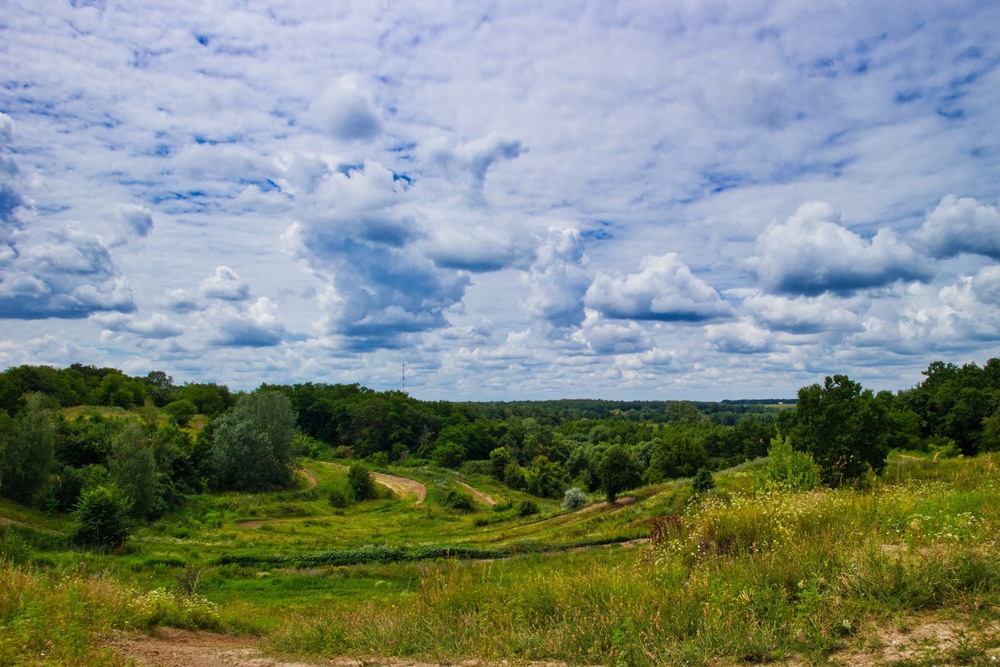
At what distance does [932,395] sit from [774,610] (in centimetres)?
8156

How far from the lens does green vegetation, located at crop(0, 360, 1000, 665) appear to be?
562 centimetres

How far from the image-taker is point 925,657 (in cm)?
443

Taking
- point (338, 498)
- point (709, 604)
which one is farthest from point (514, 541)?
point (709, 604)

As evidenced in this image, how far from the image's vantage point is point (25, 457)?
1454 inches

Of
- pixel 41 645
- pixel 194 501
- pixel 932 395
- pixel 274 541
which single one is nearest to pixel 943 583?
pixel 41 645

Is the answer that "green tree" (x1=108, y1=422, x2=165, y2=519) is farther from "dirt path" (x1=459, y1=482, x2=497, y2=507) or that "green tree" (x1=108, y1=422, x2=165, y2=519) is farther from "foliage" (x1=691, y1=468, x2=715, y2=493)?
"foliage" (x1=691, y1=468, x2=715, y2=493)

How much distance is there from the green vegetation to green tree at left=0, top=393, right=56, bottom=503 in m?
0.13

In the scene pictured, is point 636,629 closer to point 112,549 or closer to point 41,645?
point 41,645

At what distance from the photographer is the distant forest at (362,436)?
34562 millimetres

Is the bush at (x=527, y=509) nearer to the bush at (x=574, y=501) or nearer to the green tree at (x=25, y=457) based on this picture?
the bush at (x=574, y=501)

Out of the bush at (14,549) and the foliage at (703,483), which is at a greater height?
the bush at (14,549)

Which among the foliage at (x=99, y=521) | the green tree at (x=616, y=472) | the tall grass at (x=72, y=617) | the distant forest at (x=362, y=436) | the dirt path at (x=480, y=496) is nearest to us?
the tall grass at (x=72, y=617)

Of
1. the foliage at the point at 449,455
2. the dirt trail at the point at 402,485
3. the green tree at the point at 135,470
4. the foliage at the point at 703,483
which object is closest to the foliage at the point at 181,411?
the dirt trail at the point at 402,485

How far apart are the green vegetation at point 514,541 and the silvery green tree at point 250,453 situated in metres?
0.23
